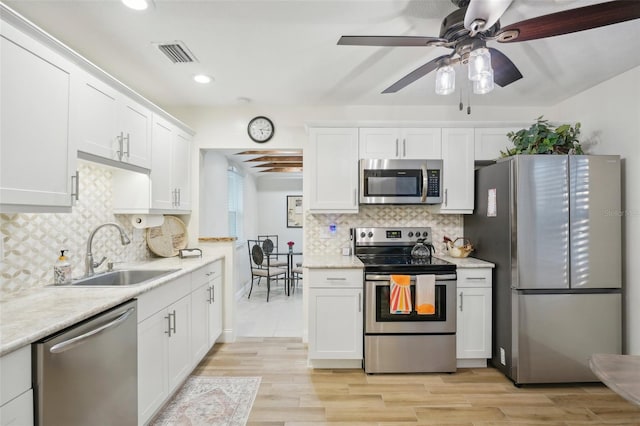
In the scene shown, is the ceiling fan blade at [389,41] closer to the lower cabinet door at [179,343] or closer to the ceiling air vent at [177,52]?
the ceiling air vent at [177,52]

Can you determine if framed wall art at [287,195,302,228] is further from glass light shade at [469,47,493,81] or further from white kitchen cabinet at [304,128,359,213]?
glass light shade at [469,47,493,81]

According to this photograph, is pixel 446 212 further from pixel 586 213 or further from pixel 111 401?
pixel 111 401

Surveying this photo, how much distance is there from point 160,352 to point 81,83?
5.58 ft

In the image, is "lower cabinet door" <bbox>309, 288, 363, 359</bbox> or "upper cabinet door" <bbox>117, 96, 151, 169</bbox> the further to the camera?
"lower cabinet door" <bbox>309, 288, 363, 359</bbox>

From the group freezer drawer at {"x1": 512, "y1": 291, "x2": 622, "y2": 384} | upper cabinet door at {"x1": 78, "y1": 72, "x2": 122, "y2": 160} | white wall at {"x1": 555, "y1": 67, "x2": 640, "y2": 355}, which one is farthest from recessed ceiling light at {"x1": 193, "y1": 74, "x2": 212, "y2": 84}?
white wall at {"x1": 555, "y1": 67, "x2": 640, "y2": 355}

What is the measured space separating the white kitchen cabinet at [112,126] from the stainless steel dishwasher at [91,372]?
0.99 metres

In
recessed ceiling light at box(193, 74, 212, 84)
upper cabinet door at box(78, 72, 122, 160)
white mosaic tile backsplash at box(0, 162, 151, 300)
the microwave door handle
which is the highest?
recessed ceiling light at box(193, 74, 212, 84)

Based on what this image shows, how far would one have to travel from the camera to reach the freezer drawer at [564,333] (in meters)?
2.51

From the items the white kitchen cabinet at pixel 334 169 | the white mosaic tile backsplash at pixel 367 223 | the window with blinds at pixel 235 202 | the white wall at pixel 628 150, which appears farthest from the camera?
the window with blinds at pixel 235 202

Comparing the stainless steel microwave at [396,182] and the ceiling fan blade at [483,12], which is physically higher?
the ceiling fan blade at [483,12]

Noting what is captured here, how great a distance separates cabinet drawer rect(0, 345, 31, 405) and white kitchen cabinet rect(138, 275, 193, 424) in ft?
2.20

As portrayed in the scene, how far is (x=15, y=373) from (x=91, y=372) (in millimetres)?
380

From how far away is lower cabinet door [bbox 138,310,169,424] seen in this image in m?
1.84

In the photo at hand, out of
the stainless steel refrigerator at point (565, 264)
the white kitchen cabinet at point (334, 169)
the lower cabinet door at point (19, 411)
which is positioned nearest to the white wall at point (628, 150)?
the stainless steel refrigerator at point (565, 264)
